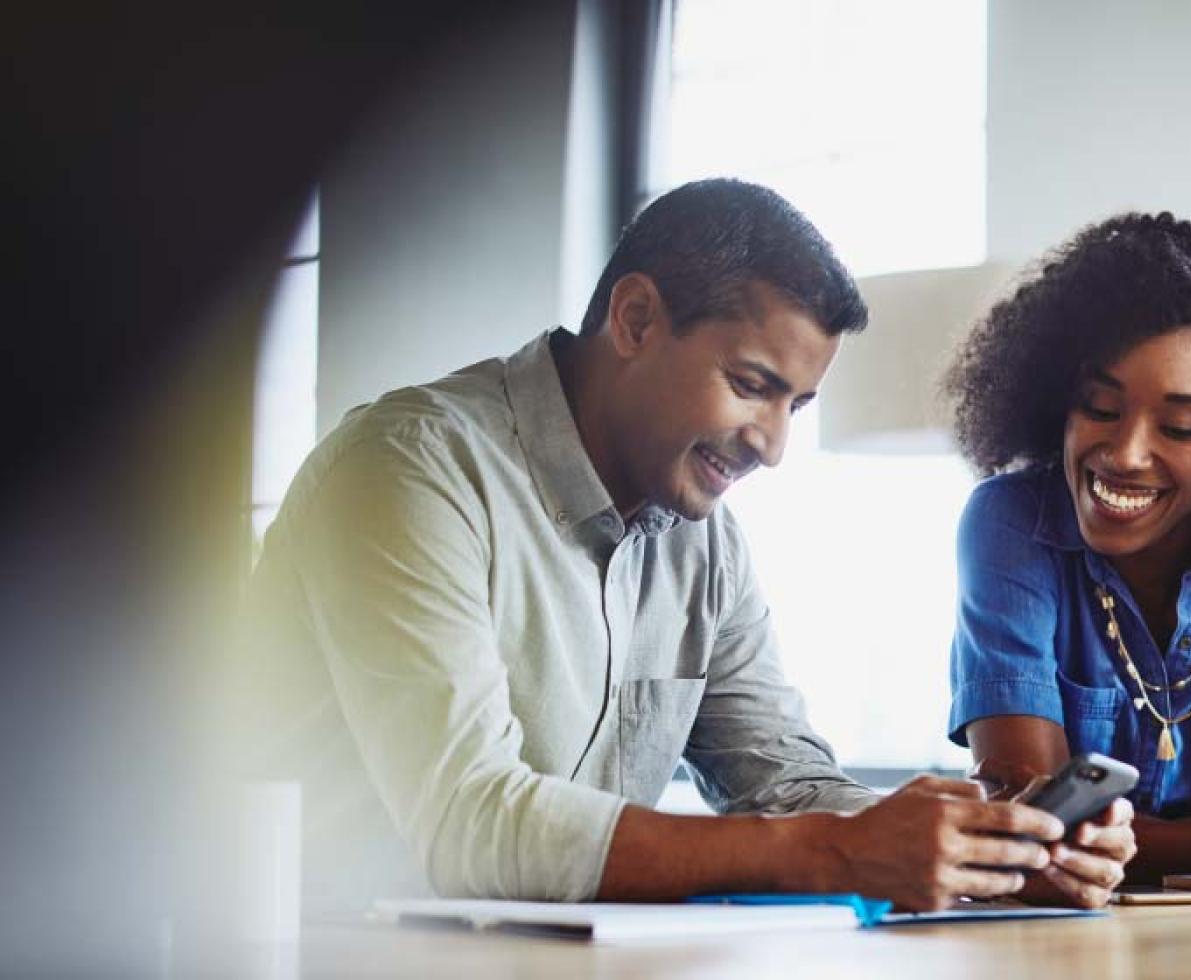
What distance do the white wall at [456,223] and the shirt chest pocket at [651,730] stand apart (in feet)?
7.10

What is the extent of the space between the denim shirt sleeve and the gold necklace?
60 mm

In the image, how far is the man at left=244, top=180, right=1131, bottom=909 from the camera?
1.30m

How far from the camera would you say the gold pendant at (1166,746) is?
2.00 meters

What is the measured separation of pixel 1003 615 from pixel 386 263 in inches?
91.8

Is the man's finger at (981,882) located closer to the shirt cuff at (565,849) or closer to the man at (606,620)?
the man at (606,620)

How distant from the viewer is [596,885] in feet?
4.22

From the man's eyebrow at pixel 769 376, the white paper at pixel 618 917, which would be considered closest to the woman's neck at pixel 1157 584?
the man's eyebrow at pixel 769 376

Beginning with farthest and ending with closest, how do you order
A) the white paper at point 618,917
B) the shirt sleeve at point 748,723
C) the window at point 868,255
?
the window at point 868,255 < the shirt sleeve at point 748,723 < the white paper at point 618,917

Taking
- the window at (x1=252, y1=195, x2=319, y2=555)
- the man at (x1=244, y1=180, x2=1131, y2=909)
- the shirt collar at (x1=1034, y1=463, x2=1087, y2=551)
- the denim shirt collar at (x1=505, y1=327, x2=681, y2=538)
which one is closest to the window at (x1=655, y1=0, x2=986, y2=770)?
the window at (x1=252, y1=195, x2=319, y2=555)

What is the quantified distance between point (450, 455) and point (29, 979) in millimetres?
781

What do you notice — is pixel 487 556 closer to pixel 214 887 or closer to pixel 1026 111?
pixel 214 887

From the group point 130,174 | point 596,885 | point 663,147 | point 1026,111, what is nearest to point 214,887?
point 596,885

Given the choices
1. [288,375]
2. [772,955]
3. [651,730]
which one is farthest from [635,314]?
[288,375]

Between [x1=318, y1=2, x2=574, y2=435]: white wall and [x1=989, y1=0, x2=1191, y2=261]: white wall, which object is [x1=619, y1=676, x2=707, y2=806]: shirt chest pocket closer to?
[x1=989, y1=0, x2=1191, y2=261]: white wall
